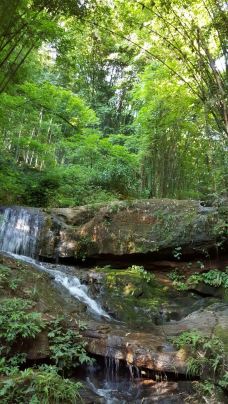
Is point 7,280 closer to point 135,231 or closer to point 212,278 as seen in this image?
point 135,231

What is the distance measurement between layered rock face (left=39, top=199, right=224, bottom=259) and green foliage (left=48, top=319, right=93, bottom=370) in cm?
314

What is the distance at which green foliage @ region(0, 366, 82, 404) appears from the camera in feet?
11.1

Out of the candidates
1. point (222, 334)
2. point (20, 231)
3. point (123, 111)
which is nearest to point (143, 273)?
point (222, 334)

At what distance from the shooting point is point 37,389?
138 inches

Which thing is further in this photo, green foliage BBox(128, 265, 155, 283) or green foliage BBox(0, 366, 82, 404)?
green foliage BBox(128, 265, 155, 283)

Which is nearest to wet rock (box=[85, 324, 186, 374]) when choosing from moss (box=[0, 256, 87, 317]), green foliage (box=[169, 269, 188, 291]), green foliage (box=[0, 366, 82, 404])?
moss (box=[0, 256, 87, 317])

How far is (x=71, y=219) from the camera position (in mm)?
8688

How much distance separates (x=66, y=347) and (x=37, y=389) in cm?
107

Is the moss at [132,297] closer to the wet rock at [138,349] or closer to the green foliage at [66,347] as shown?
the wet rock at [138,349]

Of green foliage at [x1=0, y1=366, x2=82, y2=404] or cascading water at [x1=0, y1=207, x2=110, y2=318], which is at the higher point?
cascading water at [x1=0, y1=207, x2=110, y2=318]

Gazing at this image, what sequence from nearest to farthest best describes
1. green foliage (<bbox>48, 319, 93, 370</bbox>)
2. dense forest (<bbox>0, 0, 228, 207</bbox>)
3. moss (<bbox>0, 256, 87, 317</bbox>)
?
1. green foliage (<bbox>48, 319, 93, 370</bbox>)
2. moss (<bbox>0, 256, 87, 317</bbox>)
3. dense forest (<bbox>0, 0, 228, 207</bbox>)

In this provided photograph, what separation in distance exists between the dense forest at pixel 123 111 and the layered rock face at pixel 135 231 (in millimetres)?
880

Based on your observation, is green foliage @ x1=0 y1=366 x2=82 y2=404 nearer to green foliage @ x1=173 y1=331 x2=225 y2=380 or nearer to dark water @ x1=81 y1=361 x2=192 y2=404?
dark water @ x1=81 y1=361 x2=192 y2=404

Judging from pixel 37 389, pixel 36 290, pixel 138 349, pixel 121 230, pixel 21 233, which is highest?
pixel 121 230
